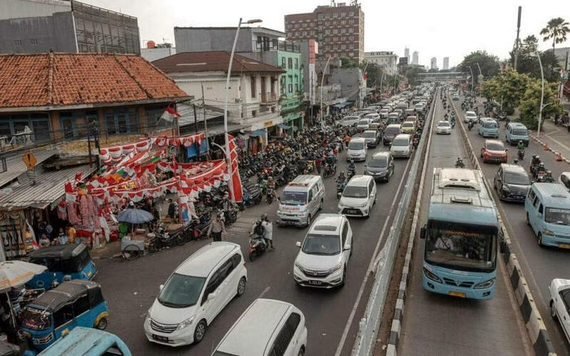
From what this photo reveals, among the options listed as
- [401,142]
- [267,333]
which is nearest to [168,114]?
[267,333]

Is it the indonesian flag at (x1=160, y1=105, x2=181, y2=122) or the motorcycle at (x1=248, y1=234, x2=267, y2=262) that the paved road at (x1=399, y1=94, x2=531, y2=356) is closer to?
the motorcycle at (x1=248, y1=234, x2=267, y2=262)

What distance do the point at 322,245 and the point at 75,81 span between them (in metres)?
16.6

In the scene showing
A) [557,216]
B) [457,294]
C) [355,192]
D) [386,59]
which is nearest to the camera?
[457,294]

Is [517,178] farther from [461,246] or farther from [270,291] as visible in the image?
[270,291]

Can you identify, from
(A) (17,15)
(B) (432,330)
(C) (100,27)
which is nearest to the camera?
(B) (432,330)

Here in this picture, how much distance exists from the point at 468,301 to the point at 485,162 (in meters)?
22.2

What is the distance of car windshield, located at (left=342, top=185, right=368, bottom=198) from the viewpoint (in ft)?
68.1

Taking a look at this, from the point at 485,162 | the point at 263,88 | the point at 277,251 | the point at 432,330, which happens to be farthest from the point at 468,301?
the point at 263,88

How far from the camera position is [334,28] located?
5148 inches

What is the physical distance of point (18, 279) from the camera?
11594 millimetres

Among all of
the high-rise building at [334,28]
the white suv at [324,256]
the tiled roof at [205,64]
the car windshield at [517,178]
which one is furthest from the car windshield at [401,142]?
the high-rise building at [334,28]

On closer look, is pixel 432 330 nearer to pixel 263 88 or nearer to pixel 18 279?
pixel 18 279

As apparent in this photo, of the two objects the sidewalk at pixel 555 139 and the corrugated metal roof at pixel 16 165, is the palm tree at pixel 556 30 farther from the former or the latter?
the corrugated metal roof at pixel 16 165

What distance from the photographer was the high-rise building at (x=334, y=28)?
129m
